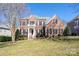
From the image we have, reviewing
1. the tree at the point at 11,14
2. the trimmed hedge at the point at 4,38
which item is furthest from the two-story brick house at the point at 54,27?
the trimmed hedge at the point at 4,38

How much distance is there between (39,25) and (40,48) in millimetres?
313

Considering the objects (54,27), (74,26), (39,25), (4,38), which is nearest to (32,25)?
(39,25)

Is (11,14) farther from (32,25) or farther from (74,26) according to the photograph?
(74,26)

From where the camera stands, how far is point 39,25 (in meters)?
6.30

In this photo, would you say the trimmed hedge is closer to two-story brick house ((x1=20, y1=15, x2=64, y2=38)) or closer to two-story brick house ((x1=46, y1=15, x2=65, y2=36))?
two-story brick house ((x1=20, y1=15, x2=64, y2=38))

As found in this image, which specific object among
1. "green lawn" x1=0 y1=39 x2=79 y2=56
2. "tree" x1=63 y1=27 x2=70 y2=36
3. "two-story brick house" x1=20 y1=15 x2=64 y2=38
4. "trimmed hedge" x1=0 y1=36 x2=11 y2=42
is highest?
"two-story brick house" x1=20 y1=15 x2=64 y2=38

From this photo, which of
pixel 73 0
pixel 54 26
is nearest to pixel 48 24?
pixel 54 26

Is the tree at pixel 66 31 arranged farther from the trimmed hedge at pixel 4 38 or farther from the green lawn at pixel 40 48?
the trimmed hedge at pixel 4 38

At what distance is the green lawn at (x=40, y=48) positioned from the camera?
20.5 ft

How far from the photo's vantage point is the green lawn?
6.25 meters

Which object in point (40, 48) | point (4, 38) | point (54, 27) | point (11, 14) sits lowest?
point (40, 48)

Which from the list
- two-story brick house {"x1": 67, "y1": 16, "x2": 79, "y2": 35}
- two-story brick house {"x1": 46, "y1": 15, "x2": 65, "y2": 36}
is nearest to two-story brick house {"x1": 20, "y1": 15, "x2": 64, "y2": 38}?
two-story brick house {"x1": 46, "y1": 15, "x2": 65, "y2": 36}

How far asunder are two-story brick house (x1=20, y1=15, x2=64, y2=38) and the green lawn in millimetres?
→ 137

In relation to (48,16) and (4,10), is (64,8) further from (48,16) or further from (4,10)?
(4,10)
